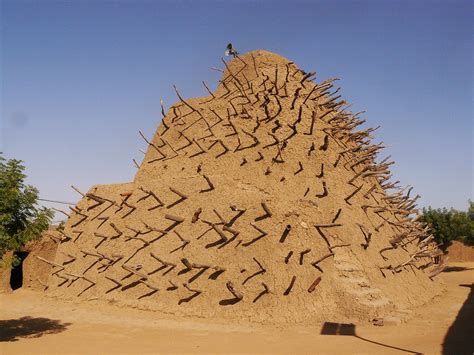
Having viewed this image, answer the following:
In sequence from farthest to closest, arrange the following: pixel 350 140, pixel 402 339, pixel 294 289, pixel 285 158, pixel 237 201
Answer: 1. pixel 350 140
2. pixel 285 158
3. pixel 237 201
4. pixel 294 289
5. pixel 402 339

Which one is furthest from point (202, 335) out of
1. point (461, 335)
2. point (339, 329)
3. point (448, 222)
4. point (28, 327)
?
point (448, 222)

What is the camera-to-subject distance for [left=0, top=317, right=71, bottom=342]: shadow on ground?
35.6 ft

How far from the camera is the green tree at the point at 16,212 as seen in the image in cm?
890

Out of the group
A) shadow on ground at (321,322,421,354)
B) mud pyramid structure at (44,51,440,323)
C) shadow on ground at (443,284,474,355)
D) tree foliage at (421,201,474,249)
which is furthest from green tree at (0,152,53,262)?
tree foliage at (421,201,474,249)

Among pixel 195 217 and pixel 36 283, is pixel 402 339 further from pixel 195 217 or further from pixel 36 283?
pixel 36 283

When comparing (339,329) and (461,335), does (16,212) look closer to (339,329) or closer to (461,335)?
(339,329)

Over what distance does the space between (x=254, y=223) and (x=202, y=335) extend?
405cm

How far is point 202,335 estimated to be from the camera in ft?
34.4

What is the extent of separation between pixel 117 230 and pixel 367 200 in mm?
10481

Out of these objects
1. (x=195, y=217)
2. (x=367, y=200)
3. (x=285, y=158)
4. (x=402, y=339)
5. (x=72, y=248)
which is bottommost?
(x=402, y=339)

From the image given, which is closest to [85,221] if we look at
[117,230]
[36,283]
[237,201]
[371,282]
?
[117,230]

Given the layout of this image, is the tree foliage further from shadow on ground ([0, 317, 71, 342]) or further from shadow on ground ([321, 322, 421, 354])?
shadow on ground ([0, 317, 71, 342])

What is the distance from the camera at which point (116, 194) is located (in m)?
17.8

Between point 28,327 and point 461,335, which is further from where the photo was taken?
point 28,327
